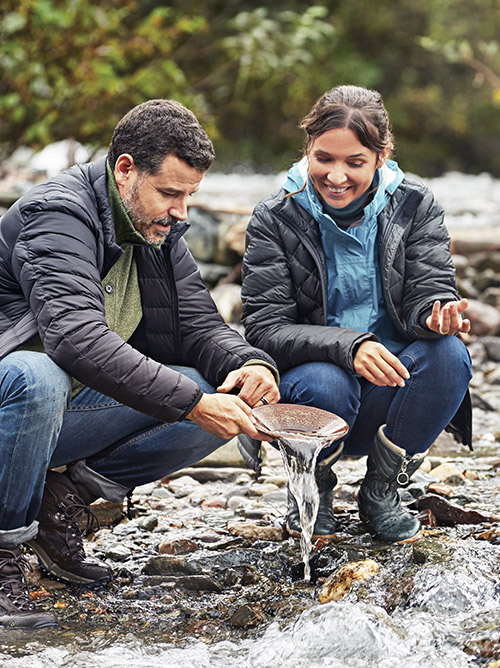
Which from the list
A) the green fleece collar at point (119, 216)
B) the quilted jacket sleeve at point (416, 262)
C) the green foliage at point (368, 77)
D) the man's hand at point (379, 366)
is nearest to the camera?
the green fleece collar at point (119, 216)

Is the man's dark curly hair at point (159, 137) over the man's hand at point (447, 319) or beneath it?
over

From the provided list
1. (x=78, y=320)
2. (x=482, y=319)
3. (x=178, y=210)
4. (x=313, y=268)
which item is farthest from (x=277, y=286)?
(x=482, y=319)

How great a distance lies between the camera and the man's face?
2.54m

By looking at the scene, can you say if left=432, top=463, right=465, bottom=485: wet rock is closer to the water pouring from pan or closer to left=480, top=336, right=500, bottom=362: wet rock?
the water pouring from pan

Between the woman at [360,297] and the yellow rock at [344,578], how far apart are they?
0.36 metres

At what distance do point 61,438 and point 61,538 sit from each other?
31 centimetres

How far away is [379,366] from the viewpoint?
2729 millimetres

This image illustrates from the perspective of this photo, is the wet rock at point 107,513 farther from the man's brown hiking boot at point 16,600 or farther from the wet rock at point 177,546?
the man's brown hiking boot at point 16,600

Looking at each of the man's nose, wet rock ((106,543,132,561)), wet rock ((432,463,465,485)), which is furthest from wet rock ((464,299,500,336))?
the man's nose

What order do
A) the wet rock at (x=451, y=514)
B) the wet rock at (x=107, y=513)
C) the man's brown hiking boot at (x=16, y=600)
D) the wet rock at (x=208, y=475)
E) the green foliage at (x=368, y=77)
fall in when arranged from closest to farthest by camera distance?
1. the man's brown hiking boot at (x=16, y=600)
2. the wet rock at (x=451, y=514)
3. the wet rock at (x=107, y=513)
4. the wet rock at (x=208, y=475)
5. the green foliage at (x=368, y=77)

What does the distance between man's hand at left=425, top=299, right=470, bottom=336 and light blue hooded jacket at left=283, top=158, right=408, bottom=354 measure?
A: 0.24 meters

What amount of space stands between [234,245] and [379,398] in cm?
466

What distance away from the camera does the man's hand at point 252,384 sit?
2.67m

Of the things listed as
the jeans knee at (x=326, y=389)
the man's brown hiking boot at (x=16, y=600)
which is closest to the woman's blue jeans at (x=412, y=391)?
the jeans knee at (x=326, y=389)
